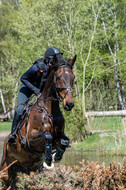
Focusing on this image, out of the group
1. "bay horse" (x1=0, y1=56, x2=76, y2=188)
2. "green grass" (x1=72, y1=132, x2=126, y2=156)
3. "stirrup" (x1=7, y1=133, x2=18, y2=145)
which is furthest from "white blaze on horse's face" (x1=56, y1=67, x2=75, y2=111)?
"green grass" (x1=72, y1=132, x2=126, y2=156)

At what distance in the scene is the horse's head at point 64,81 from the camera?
538 centimetres

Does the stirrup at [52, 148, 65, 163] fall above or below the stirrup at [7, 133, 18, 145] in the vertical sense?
below

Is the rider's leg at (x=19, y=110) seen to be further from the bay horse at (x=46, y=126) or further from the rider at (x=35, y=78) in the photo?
the bay horse at (x=46, y=126)

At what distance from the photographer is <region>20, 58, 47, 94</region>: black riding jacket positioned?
6.46m

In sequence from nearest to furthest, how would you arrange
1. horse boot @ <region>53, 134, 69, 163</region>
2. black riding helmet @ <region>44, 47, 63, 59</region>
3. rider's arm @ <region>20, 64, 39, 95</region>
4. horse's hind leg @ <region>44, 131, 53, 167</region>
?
horse's hind leg @ <region>44, 131, 53, 167</region>, horse boot @ <region>53, 134, 69, 163</region>, black riding helmet @ <region>44, 47, 63, 59</region>, rider's arm @ <region>20, 64, 39, 95</region>

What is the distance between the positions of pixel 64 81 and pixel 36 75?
4.20ft

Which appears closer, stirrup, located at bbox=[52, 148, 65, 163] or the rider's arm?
stirrup, located at bbox=[52, 148, 65, 163]

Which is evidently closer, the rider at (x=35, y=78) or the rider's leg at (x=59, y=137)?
the rider's leg at (x=59, y=137)

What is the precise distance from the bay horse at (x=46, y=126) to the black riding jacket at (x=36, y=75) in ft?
1.13

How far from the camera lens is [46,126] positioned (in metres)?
5.83

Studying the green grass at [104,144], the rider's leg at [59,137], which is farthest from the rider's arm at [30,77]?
the green grass at [104,144]

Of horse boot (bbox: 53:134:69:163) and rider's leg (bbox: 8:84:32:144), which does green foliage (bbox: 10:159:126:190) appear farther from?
rider's leg (bbox: 8:84:32:144)

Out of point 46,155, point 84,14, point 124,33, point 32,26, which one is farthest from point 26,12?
point 46,155

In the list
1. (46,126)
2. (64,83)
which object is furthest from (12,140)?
(64,83)
